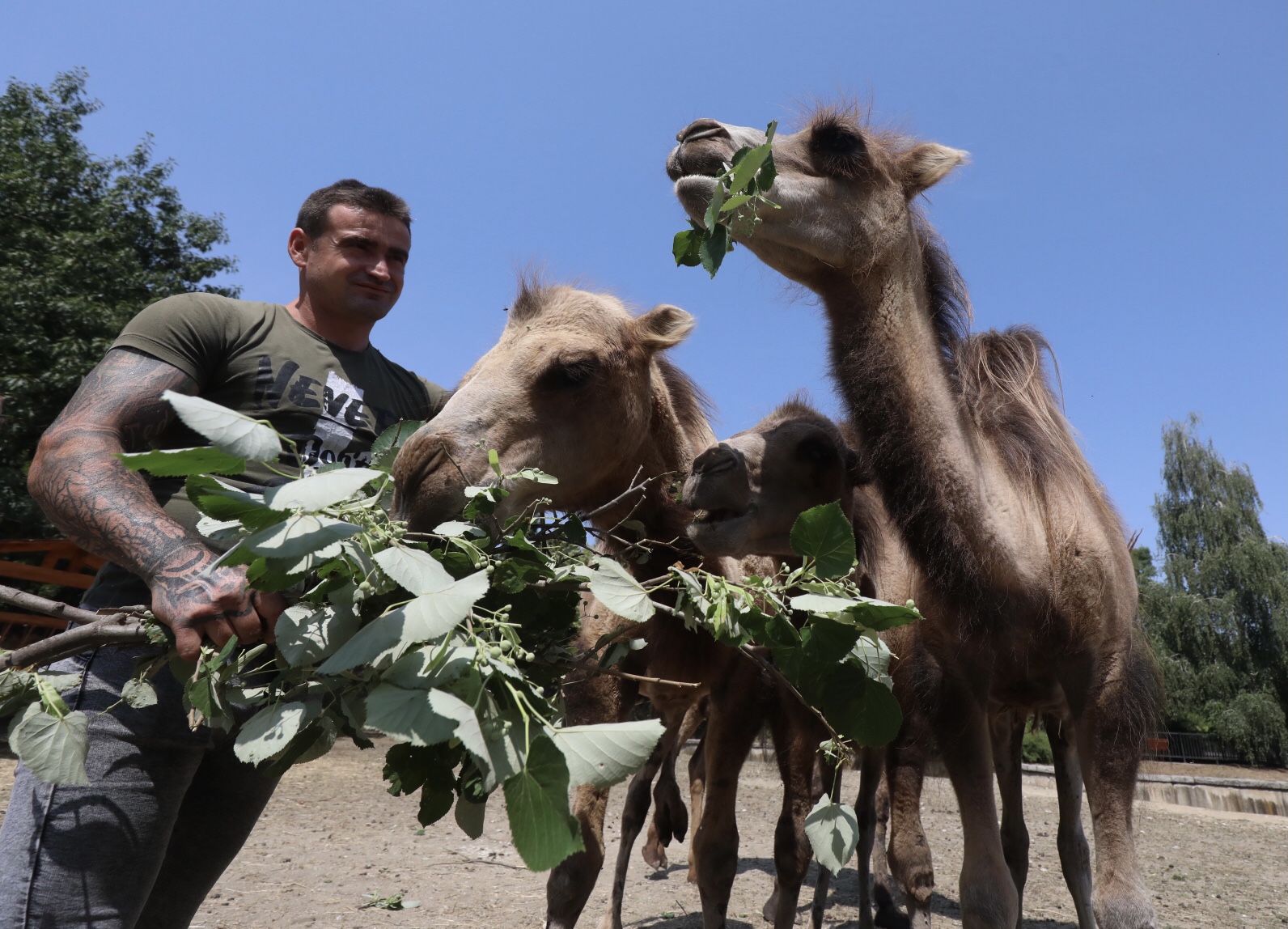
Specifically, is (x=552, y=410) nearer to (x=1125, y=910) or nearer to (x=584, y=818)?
(x=584, y=818)

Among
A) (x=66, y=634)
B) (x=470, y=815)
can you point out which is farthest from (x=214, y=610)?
(x=470, y=815)

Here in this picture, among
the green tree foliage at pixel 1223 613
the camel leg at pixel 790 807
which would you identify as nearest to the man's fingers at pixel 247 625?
the camel leg at pixel 790 807

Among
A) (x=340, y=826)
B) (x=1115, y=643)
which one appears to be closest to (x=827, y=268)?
(x=1115, y=643)

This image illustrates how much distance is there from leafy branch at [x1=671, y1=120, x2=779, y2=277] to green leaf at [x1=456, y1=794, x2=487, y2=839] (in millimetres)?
1509

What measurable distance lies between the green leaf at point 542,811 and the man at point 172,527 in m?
0.76

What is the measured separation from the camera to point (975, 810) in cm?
328

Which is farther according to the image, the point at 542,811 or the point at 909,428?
the point at 909,428

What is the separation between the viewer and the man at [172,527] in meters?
2.06

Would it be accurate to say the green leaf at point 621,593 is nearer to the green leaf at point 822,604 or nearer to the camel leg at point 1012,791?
the green leaf at point 822,604

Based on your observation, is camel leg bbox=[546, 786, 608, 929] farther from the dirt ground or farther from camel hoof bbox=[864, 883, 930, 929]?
camel hoof bbox=[864, 883, 930, 929]

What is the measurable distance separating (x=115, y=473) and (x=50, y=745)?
25.2 inches

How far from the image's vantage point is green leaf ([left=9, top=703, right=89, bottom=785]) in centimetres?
185

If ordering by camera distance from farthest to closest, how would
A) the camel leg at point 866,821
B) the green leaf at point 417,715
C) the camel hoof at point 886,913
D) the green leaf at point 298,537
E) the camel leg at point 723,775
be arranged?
1. the camel hoof at point 886,913
2. the camel leg at point 866,821
3. the camel leg at point 723,775
4. the green leaf at point 298,537
5. the green leaf at point 417,715

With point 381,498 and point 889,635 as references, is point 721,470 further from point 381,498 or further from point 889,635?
point 889,635
